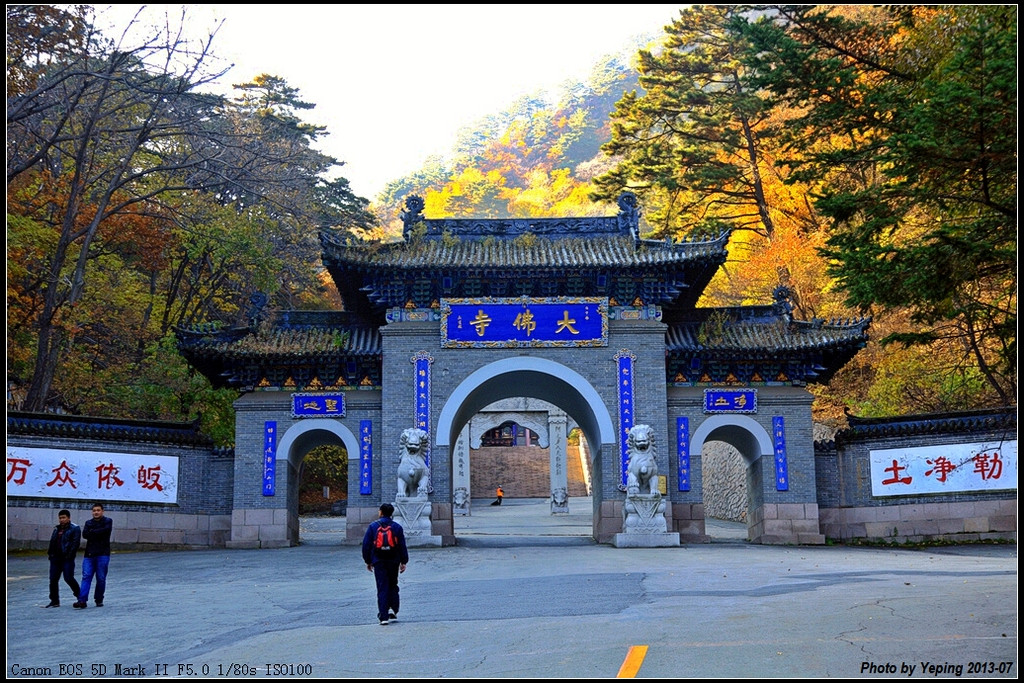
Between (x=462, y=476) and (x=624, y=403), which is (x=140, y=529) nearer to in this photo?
(x=624, y=403)

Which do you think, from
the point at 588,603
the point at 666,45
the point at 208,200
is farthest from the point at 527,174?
the point at 588,603

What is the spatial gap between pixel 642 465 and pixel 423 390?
4.88 m

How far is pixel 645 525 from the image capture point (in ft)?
64.8

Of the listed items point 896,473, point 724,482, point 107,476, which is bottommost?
point 724,482

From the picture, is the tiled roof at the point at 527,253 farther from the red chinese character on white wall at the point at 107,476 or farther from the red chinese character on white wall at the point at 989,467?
the red chinese character on white wall at the point at 989,467

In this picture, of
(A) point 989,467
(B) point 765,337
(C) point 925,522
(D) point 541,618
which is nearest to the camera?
(D) point 541,618

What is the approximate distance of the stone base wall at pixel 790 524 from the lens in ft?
68.9

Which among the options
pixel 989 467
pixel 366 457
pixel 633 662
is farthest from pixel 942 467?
pixel 633 662

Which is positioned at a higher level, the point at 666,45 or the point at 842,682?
the point at 666,45

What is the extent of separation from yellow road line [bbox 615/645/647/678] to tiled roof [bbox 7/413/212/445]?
48.8 feet

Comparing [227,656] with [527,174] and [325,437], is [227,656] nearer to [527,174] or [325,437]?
[325,437]

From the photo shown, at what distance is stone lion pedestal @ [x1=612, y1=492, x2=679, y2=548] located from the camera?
19609 mm

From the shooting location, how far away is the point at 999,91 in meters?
8.16

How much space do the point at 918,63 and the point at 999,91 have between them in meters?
3.28
